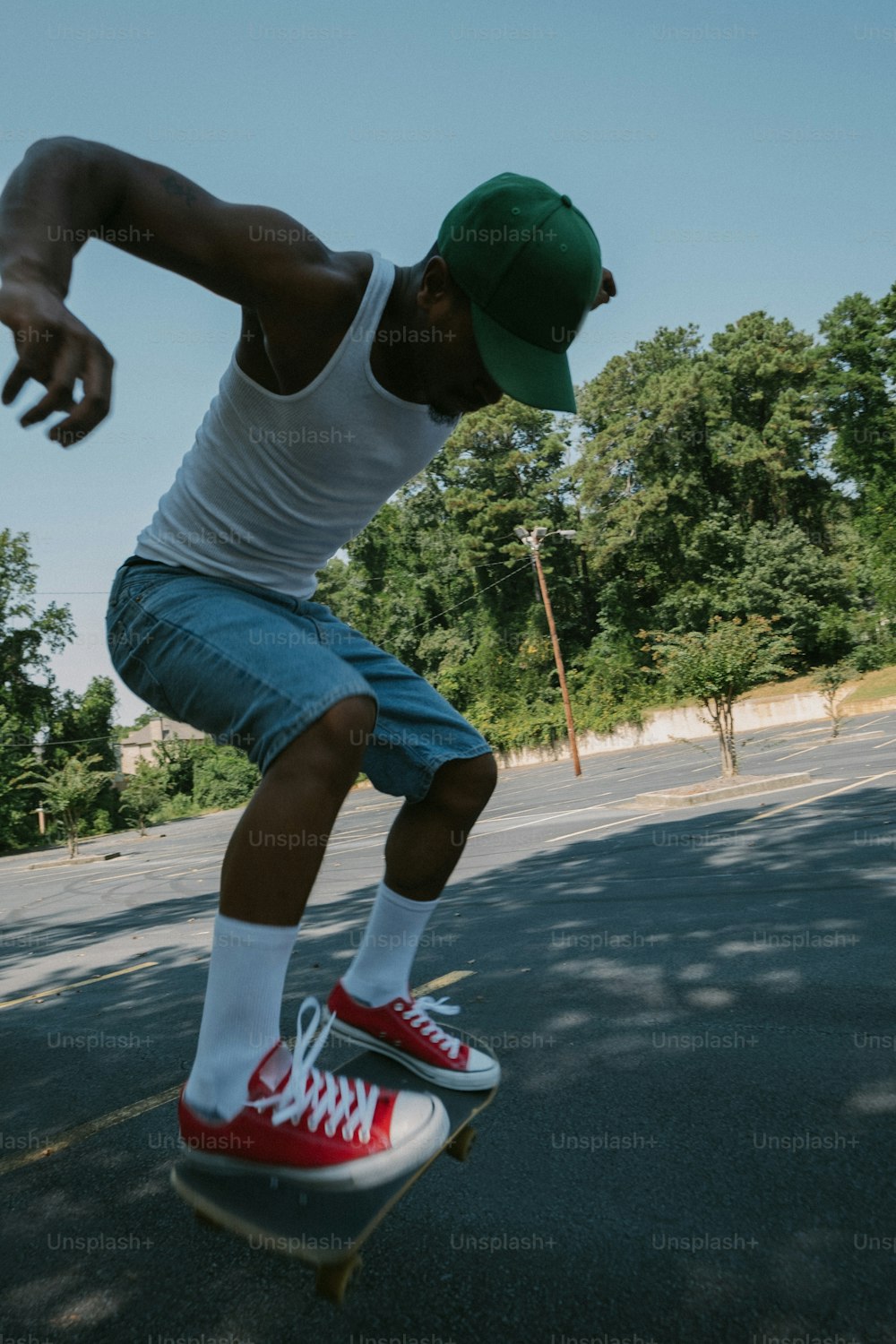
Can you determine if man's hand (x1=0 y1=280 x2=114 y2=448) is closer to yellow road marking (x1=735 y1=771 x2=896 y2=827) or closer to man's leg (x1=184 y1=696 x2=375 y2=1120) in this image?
man's leg (x1=184 y1=696 x2=375 y2=1120)

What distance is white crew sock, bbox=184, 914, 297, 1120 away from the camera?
154cm

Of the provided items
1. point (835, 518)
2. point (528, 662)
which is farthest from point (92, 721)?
point (835, 518)

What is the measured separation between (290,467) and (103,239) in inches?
19.6

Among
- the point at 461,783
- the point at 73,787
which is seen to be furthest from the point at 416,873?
the point at 73,787

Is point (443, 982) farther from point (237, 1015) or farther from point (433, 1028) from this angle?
point (237, 1015)

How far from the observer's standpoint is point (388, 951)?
6.98ft

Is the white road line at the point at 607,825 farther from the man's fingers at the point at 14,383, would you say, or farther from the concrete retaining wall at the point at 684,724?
the concrete retaining wall at the point at 684,724

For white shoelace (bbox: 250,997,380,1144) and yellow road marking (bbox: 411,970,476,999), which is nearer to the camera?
white shoelace (bbox: 250,997,380,1144)

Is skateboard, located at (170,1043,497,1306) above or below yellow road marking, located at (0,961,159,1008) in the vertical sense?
above

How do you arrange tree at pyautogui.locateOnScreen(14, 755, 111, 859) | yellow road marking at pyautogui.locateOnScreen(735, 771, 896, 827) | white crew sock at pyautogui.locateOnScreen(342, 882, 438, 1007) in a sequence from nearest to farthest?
1. white crew sock at pyautogui.locateOnScreen(342, 882, 438, 1007)
2. yellow road marking at pyautogui.locateOnScreen(735, 771, 896, 827)
3. tree at pyautogui.locateOnScreen(14, 755, 111, 859)

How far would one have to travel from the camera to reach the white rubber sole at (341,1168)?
1494 mm

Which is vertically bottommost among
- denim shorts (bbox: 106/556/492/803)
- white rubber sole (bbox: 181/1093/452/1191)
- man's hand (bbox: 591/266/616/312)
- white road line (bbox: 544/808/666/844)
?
white road line (bbox: 544/808/666/844)

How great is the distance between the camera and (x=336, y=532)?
2053 millimetres

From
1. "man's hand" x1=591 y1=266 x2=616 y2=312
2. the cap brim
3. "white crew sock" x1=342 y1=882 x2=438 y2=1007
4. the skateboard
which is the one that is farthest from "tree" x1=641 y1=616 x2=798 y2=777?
the skateboard
